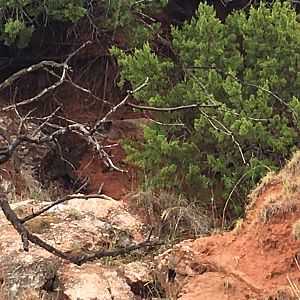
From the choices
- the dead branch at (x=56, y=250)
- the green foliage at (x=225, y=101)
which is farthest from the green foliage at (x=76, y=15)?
the dead branch at (x=56, y=250)

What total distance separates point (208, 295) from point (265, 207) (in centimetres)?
87

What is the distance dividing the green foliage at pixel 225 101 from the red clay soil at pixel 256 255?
174 centimetres

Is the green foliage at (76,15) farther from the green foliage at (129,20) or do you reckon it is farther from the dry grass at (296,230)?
the dry grass at (296,230)

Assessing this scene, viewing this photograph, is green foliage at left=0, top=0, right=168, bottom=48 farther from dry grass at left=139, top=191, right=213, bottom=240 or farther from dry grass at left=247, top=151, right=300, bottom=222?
dry grass at left=247, top=151, right=300, bottom=222

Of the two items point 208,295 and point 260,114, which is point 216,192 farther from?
point 208,295

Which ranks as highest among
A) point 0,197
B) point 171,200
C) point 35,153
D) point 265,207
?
point 0,197

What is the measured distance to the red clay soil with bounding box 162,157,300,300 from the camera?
188 inches

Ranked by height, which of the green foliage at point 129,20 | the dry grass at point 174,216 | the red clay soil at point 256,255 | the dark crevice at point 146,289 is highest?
the green foliage at point 129,20

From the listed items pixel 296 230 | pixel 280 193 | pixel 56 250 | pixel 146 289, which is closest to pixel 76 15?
pixel 146 289

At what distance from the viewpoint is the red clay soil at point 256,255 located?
15.7 feet

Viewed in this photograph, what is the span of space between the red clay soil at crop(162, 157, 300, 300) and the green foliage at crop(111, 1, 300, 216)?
1.74m

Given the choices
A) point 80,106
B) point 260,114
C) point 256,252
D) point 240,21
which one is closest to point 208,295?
point 256,252

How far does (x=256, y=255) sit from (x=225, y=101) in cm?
301

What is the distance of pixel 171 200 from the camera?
776 centimetres
